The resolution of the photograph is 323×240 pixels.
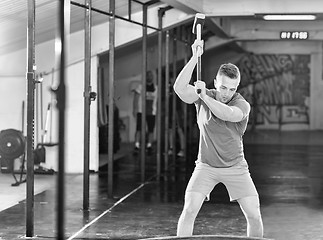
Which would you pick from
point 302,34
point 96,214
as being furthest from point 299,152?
point 96,214

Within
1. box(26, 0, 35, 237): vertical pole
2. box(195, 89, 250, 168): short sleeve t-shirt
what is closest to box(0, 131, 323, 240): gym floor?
box(26, 0, 35, 237): vertical pole

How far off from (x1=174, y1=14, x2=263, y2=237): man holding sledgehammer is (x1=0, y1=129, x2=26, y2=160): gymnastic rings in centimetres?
556

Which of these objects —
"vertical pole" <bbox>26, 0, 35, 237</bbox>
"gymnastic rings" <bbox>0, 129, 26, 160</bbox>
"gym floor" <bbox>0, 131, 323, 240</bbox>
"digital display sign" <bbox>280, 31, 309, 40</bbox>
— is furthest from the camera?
"digital display sign" <bbox>280, 31, 309, 40</bbox>

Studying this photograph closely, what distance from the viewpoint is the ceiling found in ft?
27.1

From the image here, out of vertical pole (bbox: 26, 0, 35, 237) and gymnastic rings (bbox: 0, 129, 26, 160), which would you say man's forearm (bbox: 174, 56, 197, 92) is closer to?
vertical pole (bbox: 26, 0, 35, 237)

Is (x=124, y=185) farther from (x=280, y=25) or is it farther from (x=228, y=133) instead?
(x=280, y=25)

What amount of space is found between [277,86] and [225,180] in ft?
68.6

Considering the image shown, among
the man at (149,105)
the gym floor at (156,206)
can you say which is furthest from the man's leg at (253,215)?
the man at (149,105)

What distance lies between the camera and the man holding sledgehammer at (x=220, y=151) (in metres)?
4.81

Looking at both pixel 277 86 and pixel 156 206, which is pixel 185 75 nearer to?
pixel 156 206

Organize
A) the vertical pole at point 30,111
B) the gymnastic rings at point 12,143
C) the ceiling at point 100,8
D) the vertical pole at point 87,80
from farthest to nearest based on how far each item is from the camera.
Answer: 1. the gymnastic rings at point 12,143
2. the ceiling at point 100,8
3. the vertical pole at point 87,80
4. the vertical pole at point 30,111

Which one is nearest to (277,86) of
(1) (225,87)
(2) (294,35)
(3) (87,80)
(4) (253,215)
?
(2) (294,35)

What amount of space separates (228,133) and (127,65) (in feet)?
32.2

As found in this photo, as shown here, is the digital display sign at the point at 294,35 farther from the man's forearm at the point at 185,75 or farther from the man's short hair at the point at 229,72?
the man's forearm at the point at 185,75
